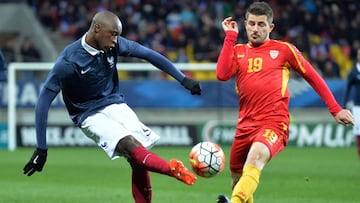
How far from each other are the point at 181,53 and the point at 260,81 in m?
16.5

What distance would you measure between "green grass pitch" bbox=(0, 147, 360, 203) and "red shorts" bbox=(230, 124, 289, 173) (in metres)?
2.27

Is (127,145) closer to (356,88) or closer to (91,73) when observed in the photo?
(91,73)

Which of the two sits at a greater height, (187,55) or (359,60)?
(359,60)

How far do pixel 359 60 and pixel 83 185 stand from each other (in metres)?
6.08

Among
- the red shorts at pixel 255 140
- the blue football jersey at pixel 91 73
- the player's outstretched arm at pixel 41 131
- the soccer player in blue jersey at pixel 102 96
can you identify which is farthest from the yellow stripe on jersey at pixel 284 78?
the player's outstretched arm at pixel 41 131

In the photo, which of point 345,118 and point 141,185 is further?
point 141,185

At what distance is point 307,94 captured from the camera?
70.7 feet

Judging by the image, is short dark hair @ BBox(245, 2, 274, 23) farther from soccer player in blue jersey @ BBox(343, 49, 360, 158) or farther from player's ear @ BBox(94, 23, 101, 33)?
soccer player in blue jersey @ BBox(343, 49, 360, 158)

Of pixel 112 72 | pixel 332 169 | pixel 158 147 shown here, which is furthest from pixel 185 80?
pixel 158 147

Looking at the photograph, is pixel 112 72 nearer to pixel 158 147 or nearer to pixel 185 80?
pixel 185 80

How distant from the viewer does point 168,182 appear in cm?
1333

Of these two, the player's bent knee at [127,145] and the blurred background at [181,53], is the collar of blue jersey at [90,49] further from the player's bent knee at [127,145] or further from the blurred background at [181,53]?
the blurred background at [181,53]

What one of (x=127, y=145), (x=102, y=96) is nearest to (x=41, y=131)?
(x=102, y=96)

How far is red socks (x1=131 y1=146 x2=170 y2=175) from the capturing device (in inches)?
299
